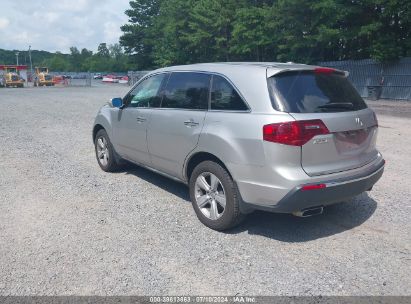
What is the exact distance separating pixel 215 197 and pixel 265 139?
3.18ft

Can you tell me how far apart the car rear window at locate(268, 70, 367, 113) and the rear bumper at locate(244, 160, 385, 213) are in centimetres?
71

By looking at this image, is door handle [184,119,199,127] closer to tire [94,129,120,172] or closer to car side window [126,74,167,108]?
car side window [126,74,167,108]

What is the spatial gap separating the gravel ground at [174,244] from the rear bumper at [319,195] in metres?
0.47

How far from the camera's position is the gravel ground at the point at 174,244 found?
3160 millimetres

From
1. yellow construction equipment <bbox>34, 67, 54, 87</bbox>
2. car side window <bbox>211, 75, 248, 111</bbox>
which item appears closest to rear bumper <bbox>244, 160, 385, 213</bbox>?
car side window <bbox>211, 75, 248, 111</bbox>

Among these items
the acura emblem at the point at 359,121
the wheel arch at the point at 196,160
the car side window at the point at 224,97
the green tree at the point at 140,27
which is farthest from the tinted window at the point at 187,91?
the green tree at the point at 140,27

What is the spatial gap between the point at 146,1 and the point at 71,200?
6969 cm

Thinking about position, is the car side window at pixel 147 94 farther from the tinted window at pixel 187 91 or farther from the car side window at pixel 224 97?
the car side window at pixel 224 97

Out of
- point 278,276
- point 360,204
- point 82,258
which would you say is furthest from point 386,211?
point 82,258

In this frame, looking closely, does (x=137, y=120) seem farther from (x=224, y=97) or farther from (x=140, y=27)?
(x=140, y=27)

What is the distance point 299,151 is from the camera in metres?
3.47

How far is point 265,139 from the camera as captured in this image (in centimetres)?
Answer: 351

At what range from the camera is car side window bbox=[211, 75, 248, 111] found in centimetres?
388

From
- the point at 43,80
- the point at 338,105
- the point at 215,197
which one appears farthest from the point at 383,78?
the point at 43,80
